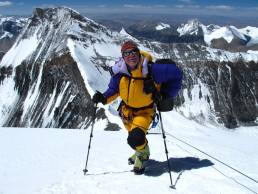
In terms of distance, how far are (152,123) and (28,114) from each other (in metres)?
57.1

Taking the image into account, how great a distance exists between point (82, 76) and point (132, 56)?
45526 mm

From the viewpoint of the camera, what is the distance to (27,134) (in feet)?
39.6

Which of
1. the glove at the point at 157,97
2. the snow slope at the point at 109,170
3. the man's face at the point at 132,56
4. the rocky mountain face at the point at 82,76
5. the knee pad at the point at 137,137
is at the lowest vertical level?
the rocky mountain face at the point at 82,76

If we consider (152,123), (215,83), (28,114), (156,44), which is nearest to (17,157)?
(152,123)

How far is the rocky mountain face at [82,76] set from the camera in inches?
1931

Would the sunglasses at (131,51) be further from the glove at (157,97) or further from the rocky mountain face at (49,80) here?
the rocky mountain face at (49,80)

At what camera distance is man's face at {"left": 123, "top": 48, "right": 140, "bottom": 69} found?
18.9ft

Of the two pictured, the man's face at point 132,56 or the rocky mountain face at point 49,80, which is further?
the rocky mountain face at point 49,80

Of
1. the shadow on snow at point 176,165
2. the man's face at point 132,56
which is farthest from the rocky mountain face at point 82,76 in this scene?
the man's face at point 132,56

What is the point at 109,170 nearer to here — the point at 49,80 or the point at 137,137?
the point at 137,137

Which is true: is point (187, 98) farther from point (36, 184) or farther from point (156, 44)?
point (36, 184)

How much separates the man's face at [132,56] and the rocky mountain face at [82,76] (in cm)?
2589

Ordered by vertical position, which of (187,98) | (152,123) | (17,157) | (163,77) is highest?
(163,77)

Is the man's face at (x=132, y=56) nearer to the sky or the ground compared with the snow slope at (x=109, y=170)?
nearer to the sky
